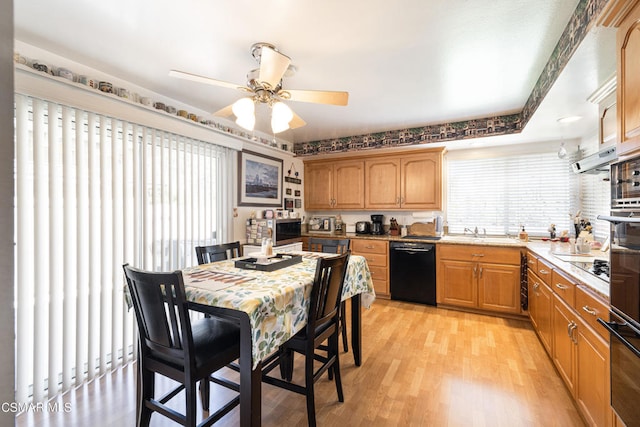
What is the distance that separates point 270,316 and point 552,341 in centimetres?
224

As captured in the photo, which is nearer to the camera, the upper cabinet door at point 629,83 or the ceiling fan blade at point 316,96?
the upper cabinet door at point 629,83

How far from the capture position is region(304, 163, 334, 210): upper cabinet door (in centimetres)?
469

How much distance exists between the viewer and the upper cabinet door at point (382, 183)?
13.7ft

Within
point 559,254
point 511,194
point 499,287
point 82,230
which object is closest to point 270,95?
point 82,230

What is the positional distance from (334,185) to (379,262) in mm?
1468

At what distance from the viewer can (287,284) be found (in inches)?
61.7

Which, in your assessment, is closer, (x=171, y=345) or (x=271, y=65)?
(x=171, y=345)

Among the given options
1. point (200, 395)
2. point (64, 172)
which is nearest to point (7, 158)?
point (200, 395)

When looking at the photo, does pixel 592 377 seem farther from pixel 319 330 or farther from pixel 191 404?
pixel 191 404

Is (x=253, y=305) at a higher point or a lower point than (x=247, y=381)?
higher

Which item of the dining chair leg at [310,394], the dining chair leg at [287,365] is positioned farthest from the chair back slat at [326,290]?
the dining chair leg at [287,365]

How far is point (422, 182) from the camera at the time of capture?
13.1 ft

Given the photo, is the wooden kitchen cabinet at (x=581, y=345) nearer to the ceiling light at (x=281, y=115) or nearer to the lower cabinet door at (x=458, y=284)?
the lower cabinet door at (x=458, y=284)

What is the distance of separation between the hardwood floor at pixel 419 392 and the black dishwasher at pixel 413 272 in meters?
0.87
